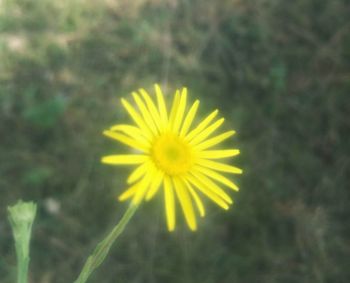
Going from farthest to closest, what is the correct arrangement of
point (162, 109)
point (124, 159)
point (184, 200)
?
point (162, 109) → point (184, 200) → point (124, 159)

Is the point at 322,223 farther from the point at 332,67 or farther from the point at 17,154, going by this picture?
the point at 17,154

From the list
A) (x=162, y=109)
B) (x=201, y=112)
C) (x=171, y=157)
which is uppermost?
(x=201, y=112)

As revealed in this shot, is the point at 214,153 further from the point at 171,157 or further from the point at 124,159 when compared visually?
the point at 124,159

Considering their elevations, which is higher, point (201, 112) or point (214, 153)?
point (201, 112)

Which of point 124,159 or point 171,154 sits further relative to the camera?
point 171,154

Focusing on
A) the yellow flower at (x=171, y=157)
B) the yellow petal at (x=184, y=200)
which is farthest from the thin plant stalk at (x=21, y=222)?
the yellow petal at (x=184, y=200)

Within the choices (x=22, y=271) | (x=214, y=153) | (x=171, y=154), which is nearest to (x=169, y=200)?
(x=171, y=154)

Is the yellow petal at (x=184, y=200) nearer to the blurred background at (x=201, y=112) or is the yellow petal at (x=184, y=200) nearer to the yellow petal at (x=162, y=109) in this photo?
the yellow petal at (x=162, y=109)
